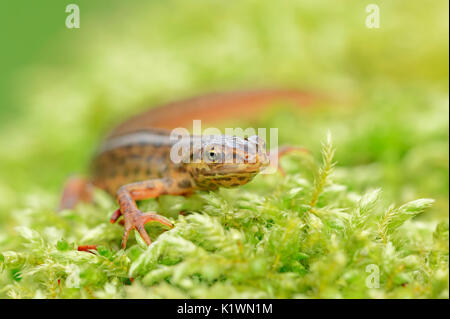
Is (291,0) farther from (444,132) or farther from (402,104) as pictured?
(444,132)

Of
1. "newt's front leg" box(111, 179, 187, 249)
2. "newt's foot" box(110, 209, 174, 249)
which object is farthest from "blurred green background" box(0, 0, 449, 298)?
"newt's foot" box(110, 209, 174, 249)

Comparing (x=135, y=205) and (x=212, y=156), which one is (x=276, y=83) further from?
(x=135, y=205)

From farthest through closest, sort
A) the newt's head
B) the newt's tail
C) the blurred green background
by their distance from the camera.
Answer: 1. the newt's tail
2. the blurred green background
3. the newt's head

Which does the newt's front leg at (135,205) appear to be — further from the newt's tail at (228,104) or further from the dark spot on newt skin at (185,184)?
the newt's tail at (228,104)

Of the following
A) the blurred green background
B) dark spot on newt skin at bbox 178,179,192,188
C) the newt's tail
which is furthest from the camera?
the newt's tail

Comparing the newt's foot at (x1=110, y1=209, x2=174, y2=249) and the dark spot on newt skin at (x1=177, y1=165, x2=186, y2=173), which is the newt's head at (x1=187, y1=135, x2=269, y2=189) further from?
the newt's foot at (x1=110, y1=209, x2=174, y2=249)

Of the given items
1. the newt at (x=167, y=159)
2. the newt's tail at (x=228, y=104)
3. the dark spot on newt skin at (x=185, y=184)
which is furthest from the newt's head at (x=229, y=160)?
the newt's tail at (x=228, y=104)

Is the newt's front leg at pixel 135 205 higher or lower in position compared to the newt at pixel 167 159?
lower
